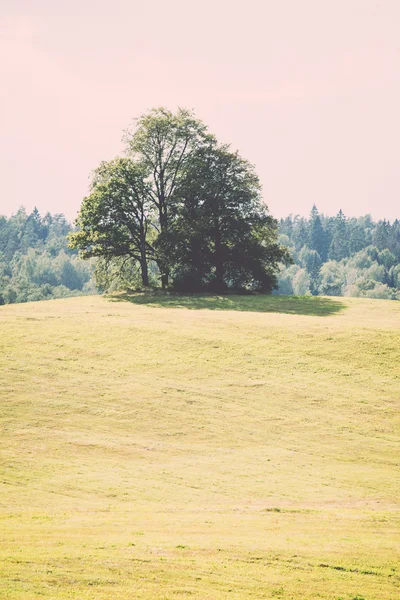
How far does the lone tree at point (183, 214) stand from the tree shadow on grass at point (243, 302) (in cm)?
535

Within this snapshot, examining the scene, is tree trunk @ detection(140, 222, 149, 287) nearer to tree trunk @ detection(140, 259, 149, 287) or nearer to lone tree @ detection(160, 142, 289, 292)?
tree trunk @ detection(140, 259, 149, 287)

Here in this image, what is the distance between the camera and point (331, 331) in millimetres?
43594

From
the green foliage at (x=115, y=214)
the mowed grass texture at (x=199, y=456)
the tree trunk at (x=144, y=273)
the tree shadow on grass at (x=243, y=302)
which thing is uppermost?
the green foliage at (x=115, y=214)

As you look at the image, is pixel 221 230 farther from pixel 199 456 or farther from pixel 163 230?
pixel 199 456

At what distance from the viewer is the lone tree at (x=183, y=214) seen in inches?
2721

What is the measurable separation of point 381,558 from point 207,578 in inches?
217

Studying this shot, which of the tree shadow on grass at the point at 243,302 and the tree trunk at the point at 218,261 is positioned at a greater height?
the tree trunk at the point at 218,261

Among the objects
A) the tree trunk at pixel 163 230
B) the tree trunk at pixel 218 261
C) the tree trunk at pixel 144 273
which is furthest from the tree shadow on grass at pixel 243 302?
the tree trunk at pixel 144 273

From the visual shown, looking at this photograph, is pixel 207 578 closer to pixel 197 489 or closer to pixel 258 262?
pixel 197 489

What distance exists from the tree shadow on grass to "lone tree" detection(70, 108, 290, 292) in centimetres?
535

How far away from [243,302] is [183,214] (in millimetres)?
16296

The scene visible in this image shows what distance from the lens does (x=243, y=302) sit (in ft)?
201

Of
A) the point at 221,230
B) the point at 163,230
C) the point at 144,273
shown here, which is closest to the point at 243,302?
the point at 221,230

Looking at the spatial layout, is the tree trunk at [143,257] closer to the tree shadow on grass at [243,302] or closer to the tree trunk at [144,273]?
the tree trunk at [144,273]
